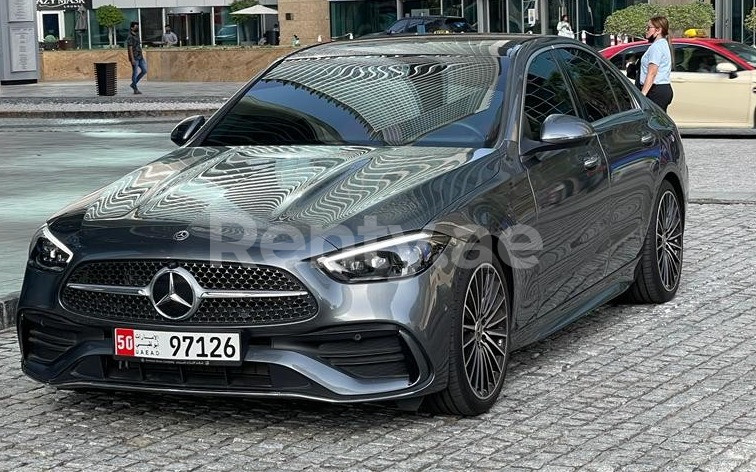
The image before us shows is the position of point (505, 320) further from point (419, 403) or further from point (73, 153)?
point (73, 153)

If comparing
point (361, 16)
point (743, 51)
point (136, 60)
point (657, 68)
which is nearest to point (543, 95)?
point (657, 68)

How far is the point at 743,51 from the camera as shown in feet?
73.6

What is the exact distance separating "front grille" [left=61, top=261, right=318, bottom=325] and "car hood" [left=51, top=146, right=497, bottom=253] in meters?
0.12

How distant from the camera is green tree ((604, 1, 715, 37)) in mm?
37438

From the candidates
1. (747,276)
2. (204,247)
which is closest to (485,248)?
(204,247)

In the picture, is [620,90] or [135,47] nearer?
[620,90]

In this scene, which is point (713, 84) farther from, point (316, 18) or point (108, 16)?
point (108, 16)

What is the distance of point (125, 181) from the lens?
6773 millimetres

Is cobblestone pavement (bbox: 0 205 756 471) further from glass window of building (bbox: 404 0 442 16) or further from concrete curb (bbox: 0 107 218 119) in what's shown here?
glass window of building (bbox: 404 0 442 16)

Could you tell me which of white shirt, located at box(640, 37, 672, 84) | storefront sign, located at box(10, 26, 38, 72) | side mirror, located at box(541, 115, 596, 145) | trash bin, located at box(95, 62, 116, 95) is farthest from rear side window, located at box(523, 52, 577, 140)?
trash bin, located at box(95, 62, 116, 95)

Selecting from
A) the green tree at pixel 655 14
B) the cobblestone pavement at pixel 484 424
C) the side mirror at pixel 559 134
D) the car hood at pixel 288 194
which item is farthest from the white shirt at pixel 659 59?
the green tree at pixel 655 14

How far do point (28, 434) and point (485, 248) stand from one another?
1.93 m

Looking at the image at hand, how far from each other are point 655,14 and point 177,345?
109ft

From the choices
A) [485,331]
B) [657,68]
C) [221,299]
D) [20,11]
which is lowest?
[485,331]
